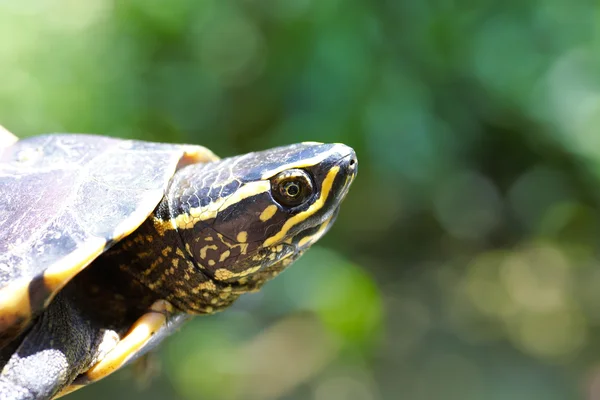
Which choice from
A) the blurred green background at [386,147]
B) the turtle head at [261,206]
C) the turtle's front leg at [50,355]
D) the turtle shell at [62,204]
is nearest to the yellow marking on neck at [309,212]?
the turtle head at [261,206]

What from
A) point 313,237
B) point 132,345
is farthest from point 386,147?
point 132,345

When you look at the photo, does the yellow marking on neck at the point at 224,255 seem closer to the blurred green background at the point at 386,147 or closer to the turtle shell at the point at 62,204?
the turtle shell at the point at 62,204

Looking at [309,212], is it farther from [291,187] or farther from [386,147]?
[386,147]

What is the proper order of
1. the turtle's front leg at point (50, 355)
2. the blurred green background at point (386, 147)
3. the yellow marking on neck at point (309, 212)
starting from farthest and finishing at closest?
the blurred green background at point (386, 147), the yellow marking on neck at point (309, 212), the turtle's front leg at point (50, 355)

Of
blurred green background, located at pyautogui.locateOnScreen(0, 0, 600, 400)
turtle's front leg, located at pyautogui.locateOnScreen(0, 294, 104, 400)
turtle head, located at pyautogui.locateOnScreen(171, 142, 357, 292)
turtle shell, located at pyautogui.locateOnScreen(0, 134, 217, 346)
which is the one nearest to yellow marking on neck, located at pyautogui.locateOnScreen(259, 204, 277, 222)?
turtle head, located at pyautogui.locateOnScreen(171, 142, 357, 292)

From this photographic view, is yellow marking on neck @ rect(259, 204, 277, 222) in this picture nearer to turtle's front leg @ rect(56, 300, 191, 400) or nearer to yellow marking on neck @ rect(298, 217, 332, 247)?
yellow marking on neck @ rect(298, 217, 332, 247)

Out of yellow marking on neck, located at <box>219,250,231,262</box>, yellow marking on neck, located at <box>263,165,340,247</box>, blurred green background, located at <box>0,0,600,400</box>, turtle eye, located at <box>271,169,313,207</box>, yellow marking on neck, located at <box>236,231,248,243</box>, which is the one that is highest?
turtle eye, located at <box>271,169,313,207</box>

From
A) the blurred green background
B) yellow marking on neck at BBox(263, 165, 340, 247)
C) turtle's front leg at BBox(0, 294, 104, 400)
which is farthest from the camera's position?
the blurred green background
